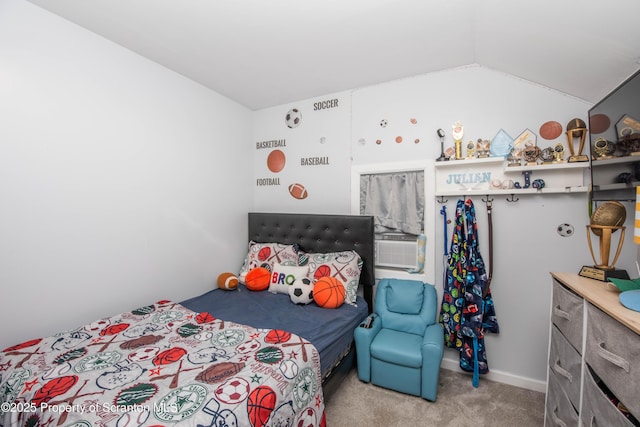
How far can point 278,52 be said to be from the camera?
202 cm

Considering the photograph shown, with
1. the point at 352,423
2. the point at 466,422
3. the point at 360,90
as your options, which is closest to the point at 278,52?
the point at 360,90

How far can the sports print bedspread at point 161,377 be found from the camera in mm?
1000

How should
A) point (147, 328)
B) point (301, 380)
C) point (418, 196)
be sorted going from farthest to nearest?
point (418, 196)
point (147, 328)
point (301, 380)

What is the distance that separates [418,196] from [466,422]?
65.7 inches

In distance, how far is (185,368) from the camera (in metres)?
1.26

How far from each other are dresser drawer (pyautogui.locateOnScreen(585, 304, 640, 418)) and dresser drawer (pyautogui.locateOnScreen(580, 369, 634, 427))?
0.15 ft

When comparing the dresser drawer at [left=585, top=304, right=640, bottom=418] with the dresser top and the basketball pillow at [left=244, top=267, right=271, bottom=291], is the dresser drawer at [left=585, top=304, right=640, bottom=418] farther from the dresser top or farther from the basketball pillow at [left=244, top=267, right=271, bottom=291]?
the basketball pillow at [left=244, top=267, right=271, bottom=291]

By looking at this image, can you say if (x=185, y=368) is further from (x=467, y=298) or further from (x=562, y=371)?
(x=467, y=298)

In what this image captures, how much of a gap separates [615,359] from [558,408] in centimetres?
74

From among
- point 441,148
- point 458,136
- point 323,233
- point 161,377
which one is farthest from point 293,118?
point 161,377

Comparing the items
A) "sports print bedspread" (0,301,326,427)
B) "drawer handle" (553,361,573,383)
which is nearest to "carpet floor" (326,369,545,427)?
"sports print bedspread" (0,301,326,427)

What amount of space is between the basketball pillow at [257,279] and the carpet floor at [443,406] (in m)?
1.07

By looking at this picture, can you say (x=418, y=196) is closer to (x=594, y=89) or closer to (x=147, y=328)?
(x=594, y=89)

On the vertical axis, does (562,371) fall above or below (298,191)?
below
